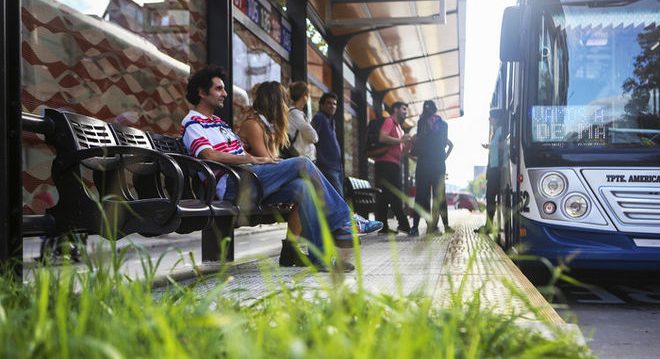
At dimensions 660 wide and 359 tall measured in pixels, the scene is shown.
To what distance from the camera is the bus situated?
5.55 metres

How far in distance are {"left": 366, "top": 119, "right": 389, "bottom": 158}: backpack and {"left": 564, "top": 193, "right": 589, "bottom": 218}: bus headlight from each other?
514cm

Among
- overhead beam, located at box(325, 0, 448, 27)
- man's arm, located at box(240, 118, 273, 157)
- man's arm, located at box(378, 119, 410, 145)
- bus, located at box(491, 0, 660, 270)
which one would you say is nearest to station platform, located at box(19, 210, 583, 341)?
bus, located at box(491, 0, 660, 270)

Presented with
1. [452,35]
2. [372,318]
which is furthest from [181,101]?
[452,35]

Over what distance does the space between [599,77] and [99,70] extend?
3.76m

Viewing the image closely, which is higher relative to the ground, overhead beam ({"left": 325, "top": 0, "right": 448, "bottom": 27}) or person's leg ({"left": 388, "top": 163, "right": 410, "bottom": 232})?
overhead beam ({"left": 325, "top": 0, "right": 448, "bottom": 27})

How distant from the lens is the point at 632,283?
6.64 m

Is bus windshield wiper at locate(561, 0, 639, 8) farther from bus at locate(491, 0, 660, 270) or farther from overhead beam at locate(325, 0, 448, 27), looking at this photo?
overhead beam at locate(325, 0, 448, 27)

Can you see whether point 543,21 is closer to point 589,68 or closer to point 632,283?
point 589,68

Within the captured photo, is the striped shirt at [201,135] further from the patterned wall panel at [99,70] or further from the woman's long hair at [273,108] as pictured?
the patterned wall panel at [99,70]

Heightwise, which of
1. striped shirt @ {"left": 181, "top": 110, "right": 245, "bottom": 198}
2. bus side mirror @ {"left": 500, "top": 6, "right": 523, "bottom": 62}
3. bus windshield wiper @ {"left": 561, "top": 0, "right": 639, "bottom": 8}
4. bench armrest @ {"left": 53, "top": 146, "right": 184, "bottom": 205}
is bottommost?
bench armrest @ {"left": 53, "top": 146, "right": 184, "bottom": 205}

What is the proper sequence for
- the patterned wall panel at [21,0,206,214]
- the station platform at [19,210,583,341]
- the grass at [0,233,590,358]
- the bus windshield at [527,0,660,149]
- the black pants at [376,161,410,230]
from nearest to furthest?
1. the grass at [0,233,590,358]
2. the station platform at [19,210,583,341]
3. the patterned wall panel at [21,0,206,214]
4. the bus windshield at [527,0,660,149]
5. the black pants at [376,161,410,230]

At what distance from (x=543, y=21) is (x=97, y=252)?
4.53 metres

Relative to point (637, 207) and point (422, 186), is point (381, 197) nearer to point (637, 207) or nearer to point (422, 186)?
point (422, 186)

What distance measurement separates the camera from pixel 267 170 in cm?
522
